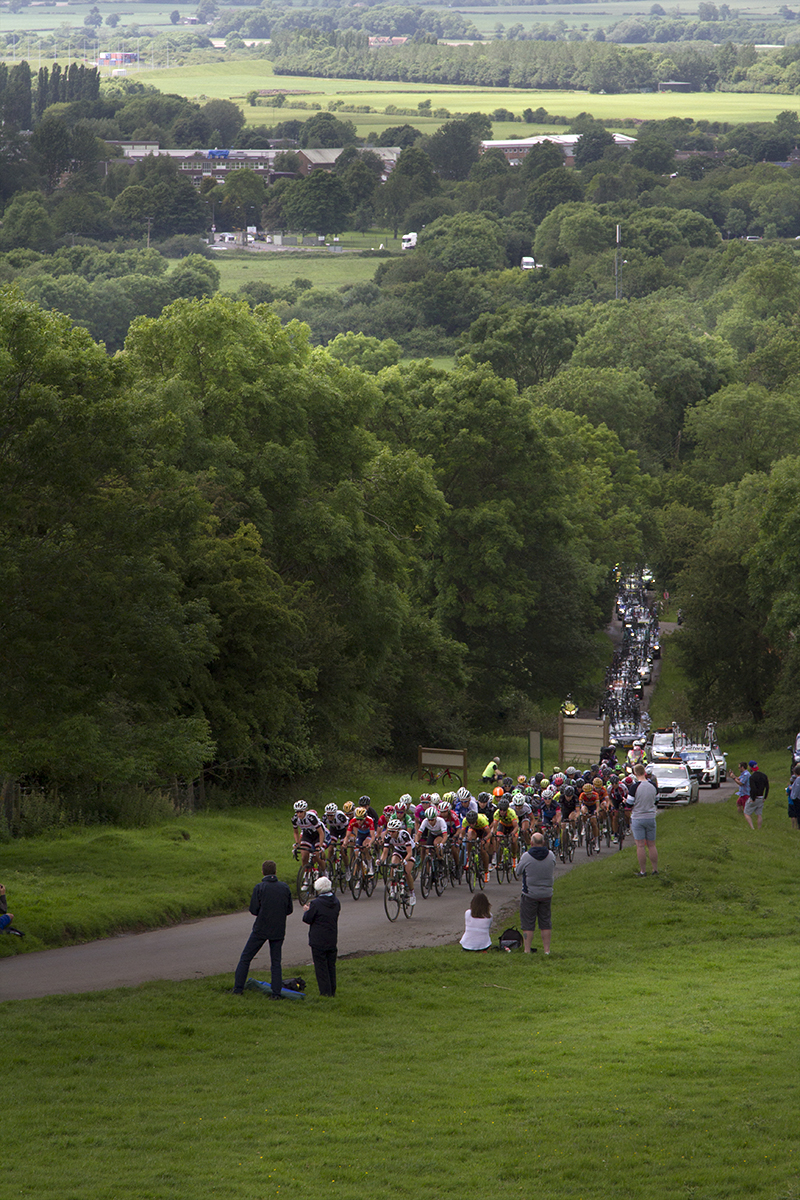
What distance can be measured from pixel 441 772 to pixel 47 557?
25.2 metres

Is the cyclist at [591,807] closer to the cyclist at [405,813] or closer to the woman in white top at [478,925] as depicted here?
the cyclist at [405,813]

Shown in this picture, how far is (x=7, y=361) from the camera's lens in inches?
808

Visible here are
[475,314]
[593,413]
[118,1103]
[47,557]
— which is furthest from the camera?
[475,314]

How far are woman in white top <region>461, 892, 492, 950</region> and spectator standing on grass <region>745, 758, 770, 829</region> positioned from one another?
1302cm

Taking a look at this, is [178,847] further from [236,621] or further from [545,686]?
[545,686]

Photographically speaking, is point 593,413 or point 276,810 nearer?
point 276,810

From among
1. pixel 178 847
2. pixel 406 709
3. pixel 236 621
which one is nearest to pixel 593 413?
pixel 406 709

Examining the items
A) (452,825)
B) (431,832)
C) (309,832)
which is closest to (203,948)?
(309,832)

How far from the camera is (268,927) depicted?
16531mm

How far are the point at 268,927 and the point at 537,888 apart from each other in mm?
4026

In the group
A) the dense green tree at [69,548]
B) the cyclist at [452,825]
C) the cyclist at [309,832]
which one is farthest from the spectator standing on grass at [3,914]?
the cyclist at [452,825]

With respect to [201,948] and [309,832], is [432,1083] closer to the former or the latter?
[201,948]

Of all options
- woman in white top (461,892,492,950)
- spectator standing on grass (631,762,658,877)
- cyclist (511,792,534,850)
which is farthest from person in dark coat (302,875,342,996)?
cyclist (511,792,534,850)

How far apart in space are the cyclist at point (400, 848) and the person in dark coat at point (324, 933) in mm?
5627
